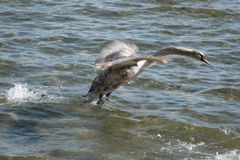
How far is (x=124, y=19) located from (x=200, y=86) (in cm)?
531

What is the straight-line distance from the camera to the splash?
1007 cm

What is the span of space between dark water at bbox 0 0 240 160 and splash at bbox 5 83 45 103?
2 cm

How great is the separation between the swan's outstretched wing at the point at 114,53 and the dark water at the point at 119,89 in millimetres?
770

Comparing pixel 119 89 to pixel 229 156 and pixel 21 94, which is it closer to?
pixel 21 94

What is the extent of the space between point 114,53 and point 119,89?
4.21ft

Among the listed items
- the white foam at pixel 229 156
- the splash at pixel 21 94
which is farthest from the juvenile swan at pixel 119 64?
the white foam at pixel 229 156

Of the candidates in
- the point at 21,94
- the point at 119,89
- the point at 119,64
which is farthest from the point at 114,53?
the point at 21,94

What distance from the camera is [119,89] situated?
36.6 ft

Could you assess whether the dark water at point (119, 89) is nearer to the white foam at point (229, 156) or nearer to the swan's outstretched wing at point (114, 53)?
the white foam at point (229, 156)

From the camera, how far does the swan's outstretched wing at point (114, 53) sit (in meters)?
9.44

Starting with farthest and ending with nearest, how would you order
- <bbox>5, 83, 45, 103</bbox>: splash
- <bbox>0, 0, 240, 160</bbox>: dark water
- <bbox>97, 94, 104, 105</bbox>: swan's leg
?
<bbox>97, 94, 104, 105</bbox>: swan's leg < <bbox>5, 83, 45, 103</bbox>: splash < <bbox>0, 0, 240, 160</bbox>: dark water

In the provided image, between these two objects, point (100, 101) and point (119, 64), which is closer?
point (119, 64)

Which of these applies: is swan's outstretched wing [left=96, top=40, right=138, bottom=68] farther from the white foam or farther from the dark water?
the white foam

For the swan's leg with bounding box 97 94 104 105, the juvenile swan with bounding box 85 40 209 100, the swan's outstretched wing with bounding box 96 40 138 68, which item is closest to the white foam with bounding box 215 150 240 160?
the juvenile swan with bounding box 85 40 209 100
